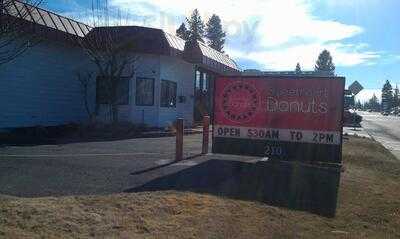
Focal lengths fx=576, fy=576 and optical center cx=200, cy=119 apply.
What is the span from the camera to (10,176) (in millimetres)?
10250

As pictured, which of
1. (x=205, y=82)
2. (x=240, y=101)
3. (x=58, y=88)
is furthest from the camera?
(x=205, y=82)

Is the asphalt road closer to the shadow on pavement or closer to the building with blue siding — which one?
the shadow on pavement

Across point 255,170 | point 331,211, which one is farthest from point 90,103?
point 331,211

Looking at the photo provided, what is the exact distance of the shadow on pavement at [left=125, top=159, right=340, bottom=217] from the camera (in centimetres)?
983

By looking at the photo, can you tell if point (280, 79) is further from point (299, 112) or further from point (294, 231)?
point (294, 231)

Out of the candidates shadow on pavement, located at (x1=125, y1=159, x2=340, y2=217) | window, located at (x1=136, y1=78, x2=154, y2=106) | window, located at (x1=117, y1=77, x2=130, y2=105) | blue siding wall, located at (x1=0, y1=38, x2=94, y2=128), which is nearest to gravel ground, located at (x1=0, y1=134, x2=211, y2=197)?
shadow on pavement, located at (x1=125, y1=159, x2=340, y2=217)

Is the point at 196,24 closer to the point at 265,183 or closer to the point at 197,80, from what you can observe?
the point at 197,80

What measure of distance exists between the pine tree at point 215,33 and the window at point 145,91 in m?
77.5

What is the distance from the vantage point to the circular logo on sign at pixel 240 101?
14555mm

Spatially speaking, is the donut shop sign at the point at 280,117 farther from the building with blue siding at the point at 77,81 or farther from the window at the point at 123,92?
the window at the point at 123,92

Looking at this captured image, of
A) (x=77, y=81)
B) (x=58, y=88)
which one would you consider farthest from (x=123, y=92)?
(x=58, y=88)

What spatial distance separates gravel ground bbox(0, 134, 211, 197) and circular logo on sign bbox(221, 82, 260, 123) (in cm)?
143

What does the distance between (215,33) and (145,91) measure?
79980 mm

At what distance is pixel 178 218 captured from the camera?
25.7 feet
